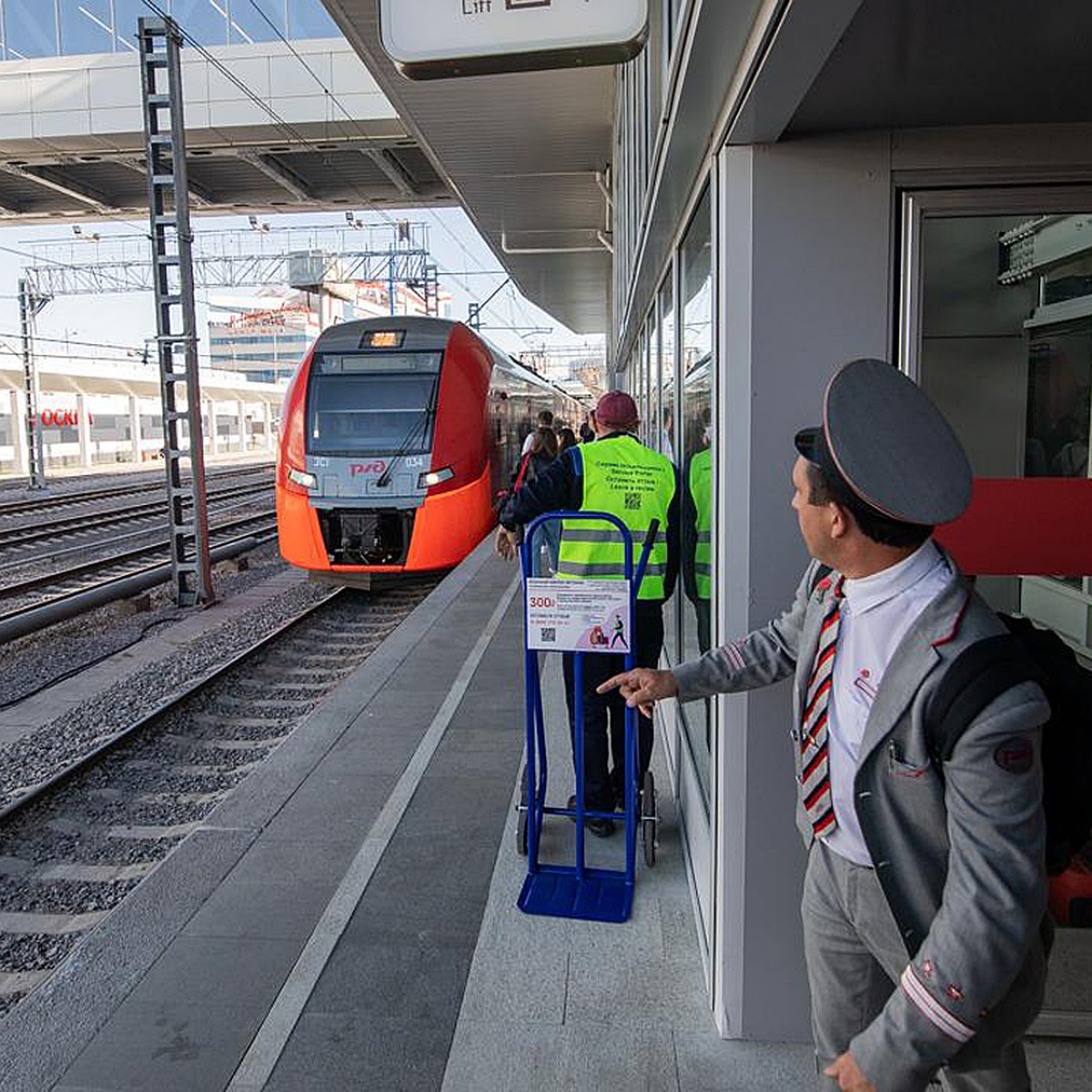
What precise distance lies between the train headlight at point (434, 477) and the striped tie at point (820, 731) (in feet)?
30.5

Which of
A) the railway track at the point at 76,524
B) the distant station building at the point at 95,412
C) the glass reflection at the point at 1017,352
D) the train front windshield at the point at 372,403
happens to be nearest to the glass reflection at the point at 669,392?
the glass reflection at the point at 1017,352

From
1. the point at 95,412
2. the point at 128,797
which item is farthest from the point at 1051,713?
the point at 95,412

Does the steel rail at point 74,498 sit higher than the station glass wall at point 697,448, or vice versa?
the station glass wall at point 697,448

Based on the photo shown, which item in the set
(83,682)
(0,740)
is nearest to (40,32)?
(83,682)

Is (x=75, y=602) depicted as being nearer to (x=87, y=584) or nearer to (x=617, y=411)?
(x=87, y=584)

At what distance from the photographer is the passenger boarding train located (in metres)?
11.0

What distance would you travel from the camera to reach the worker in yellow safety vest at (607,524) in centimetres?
390

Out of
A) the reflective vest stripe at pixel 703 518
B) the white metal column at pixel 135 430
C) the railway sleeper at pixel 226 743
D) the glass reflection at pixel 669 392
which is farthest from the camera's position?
the white metal column at pixel 135 430

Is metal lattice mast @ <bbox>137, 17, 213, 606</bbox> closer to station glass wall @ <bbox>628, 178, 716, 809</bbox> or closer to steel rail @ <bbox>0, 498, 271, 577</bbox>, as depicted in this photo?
steel rail @ <bbox>0, 498, 271, 577</bbox>

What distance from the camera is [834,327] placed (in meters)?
2.68

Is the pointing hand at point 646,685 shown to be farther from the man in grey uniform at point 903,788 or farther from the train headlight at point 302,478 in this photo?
the train headlight at point 302,478

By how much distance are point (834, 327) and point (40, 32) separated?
20.6m

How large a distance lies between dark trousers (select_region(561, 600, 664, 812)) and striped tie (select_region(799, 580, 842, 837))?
6.92 feet

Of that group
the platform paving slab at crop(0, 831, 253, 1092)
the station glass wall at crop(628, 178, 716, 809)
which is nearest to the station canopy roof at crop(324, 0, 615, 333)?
the station glass wall at crop(628, 178, 716, 809)
